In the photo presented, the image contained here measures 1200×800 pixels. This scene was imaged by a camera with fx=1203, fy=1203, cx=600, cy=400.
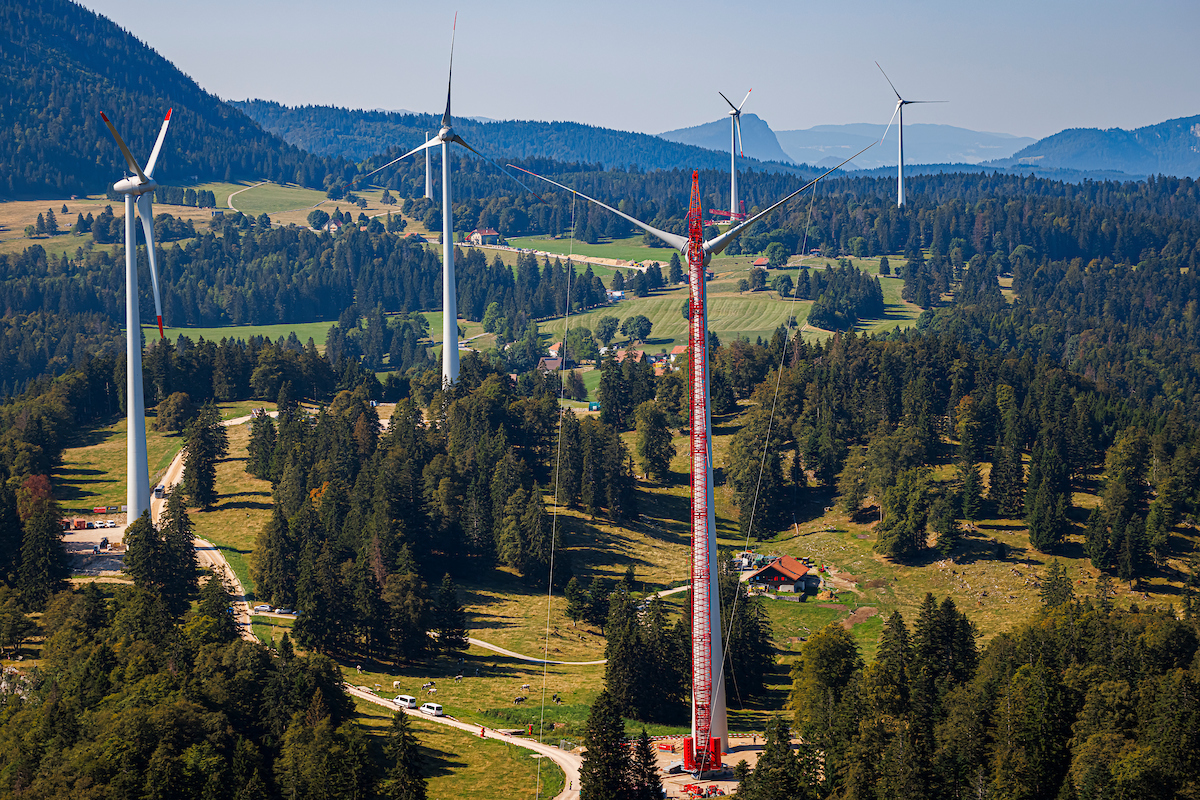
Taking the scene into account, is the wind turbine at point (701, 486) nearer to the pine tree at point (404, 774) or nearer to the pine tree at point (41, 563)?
the pine tree at point (404, 774)

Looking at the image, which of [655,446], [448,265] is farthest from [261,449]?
[655,446]

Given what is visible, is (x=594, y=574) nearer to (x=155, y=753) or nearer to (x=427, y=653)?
(x=427, y=653)

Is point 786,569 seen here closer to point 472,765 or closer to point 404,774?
point 472,765

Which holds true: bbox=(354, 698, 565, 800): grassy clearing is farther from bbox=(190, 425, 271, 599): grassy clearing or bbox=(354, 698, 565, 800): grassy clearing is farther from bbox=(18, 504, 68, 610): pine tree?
bbox=(190, 425, 271, 599): grassy clearing

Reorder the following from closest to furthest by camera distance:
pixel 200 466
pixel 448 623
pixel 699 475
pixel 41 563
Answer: pixel 699 475
pixel 41 563
pixel 448 623
pixel 200 466

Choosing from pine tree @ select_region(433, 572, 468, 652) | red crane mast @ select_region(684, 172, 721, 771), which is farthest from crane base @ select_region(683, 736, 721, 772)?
pine tree @ select_region(433, 572, 468, 652)

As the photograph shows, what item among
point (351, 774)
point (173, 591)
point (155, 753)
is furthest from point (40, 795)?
point (173, 591)

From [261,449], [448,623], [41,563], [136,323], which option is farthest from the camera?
[261,449]
